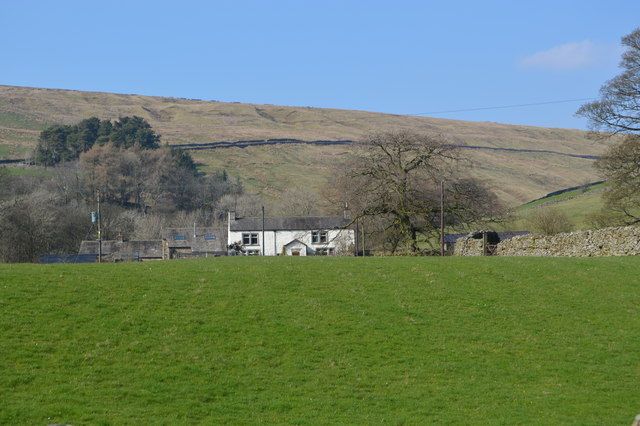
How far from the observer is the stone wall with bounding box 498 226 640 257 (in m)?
46.7

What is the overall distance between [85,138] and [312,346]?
142729 mm

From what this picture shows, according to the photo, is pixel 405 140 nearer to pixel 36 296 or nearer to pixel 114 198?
pixel 36 296

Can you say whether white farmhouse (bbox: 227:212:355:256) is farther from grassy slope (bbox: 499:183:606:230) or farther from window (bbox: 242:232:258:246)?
grassy slope (bbox: 499:183:606:230)

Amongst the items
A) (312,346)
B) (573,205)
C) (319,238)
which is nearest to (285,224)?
(319,238)

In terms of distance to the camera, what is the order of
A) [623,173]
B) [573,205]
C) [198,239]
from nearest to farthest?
[623,173] → [198,239] → [573,205]

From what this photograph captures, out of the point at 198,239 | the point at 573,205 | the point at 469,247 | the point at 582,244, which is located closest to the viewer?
the point at 582,244

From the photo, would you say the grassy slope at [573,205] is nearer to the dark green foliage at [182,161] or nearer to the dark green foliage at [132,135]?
the dark green foliage at [182,161]

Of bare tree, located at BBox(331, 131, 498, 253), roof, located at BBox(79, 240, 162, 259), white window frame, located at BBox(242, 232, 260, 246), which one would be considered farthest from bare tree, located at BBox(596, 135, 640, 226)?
white window frame, located at BBox(242, 232, 260, 246)

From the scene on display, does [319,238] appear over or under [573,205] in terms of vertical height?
under

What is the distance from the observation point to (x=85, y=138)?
159875 millimetres

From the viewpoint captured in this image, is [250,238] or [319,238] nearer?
[250,238]

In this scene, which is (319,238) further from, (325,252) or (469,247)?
(469,247)

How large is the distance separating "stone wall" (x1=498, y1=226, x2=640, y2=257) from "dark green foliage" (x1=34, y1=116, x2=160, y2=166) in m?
111

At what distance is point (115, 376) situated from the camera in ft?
70.6
